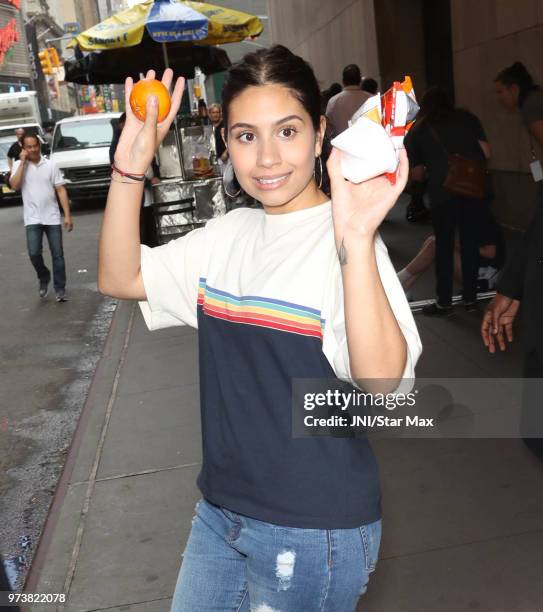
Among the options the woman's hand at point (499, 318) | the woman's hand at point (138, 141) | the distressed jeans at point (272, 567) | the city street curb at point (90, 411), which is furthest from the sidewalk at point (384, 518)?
the woman's hand at point (138, 141)

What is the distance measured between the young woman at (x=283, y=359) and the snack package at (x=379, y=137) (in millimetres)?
37

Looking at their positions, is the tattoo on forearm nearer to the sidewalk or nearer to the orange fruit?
the orange fruit

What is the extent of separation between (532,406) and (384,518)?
103 cm

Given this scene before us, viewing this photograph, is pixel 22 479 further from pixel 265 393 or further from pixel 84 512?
pixel 265 393

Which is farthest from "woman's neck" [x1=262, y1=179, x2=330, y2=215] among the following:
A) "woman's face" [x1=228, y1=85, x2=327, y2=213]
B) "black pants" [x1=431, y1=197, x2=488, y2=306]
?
"black pants" [x1=431, y1=197, x2=488, y2=306]

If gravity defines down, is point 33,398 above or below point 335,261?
below

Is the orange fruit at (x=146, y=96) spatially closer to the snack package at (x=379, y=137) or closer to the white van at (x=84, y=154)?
the snack package at (x=379, y=137)

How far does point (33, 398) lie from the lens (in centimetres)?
700

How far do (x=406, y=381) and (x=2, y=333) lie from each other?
816 centimetres

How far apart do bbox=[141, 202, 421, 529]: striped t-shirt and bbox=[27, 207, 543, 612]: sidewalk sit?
1.74 meters

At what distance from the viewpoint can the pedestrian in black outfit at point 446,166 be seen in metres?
7.25

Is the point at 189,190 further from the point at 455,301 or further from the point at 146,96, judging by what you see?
the point at 146,96

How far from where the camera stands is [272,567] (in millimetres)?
1853

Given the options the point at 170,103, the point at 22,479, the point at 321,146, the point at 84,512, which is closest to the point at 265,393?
the point at 321,146
